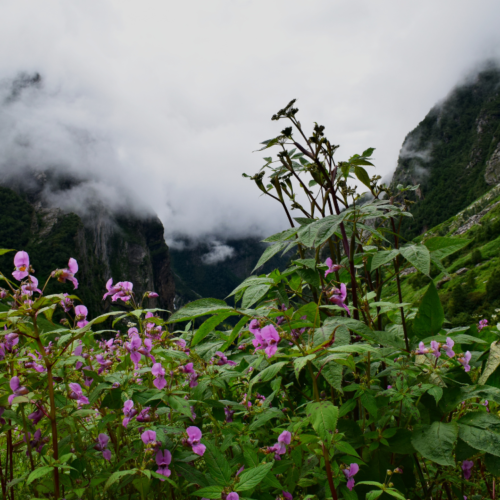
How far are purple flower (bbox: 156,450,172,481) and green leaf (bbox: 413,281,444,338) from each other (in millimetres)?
1634

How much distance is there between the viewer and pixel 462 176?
5768 inches

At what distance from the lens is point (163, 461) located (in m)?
1.67

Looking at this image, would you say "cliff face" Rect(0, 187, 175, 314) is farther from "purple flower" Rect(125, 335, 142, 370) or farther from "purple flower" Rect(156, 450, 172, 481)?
"purple flower" Rect(156, 450, 172, 481)

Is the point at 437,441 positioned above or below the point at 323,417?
below

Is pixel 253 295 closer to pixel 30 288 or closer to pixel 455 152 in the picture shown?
pixel 30 288

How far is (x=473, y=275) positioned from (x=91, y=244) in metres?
111

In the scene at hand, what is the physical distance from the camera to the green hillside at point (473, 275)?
54250 millimetres

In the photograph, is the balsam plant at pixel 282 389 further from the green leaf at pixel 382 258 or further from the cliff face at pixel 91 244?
the cliff face at pixel 91 244

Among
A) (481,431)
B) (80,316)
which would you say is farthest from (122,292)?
(481,431)

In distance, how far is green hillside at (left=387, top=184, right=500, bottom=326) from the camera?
178 feet

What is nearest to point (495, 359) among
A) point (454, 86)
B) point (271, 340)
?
point (271, 340)

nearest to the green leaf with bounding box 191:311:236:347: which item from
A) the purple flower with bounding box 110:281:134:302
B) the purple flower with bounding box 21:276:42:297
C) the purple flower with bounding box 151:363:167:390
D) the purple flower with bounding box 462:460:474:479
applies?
the purple flower with bounding box 151:363:167:390

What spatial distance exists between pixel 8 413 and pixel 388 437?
6.53ft

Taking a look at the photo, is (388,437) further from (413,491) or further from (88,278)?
(88,278)
